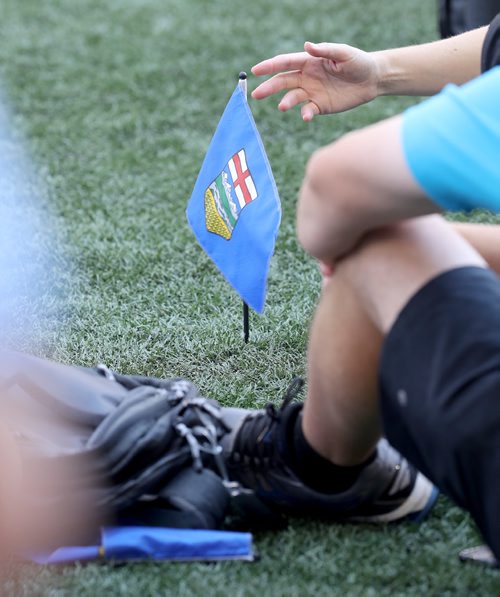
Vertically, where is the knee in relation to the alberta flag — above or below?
above

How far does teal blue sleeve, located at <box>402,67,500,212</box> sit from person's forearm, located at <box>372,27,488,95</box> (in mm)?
837

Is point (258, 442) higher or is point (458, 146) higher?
point (458, 146)

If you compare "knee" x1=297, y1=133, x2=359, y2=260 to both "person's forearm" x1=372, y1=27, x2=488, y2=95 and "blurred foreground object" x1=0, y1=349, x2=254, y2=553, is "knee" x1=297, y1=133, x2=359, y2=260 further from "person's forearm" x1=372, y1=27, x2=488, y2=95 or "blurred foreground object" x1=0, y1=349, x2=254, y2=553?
"person's forearm" x1=372, y1=27, x2=488, y2=95

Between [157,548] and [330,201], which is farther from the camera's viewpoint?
[157,548]

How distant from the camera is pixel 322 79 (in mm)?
1953

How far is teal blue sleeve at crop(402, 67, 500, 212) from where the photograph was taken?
1.12 metres

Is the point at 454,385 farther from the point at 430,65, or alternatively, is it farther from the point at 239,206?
the point at 430,65

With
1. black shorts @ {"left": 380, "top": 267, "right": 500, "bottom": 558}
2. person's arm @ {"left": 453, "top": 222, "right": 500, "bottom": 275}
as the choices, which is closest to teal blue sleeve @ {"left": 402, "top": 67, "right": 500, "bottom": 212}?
black shorts @ {"left": 380, "top": 267, "right": 500, "bottom": 558}

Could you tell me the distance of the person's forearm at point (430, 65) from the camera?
1.95 m

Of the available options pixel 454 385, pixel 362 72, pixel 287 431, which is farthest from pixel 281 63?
pixel 454 385

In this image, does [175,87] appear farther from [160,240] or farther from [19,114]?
[160,240]

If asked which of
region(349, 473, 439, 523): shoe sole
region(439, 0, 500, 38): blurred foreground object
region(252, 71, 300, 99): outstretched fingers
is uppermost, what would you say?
region(252, 71, 300, 99): outstretched fingers

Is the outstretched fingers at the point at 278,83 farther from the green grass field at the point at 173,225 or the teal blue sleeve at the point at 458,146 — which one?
the teal blue sleeve at the point at 458,146

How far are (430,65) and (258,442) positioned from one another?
832 mm
